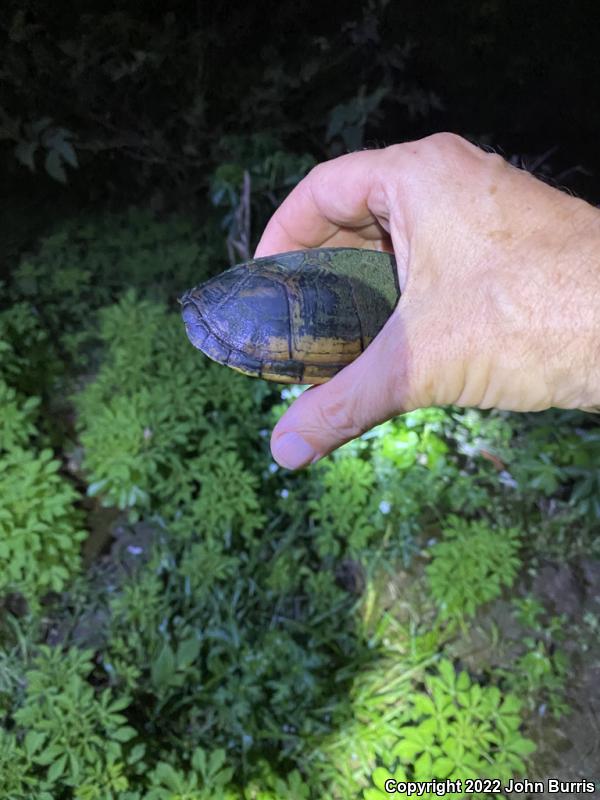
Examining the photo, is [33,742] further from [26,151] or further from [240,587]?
[26,151]

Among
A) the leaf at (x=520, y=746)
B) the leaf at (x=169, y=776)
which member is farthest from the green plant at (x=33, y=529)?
the leaf at (x=520, y=746)

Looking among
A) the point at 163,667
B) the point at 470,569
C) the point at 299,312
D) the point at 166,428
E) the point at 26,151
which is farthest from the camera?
the point at 26,151

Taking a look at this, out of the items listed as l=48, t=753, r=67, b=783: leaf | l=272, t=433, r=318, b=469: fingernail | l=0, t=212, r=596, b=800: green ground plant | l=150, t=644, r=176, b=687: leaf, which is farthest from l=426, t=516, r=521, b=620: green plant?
l=48, t=753, r=67, b=783: leaf

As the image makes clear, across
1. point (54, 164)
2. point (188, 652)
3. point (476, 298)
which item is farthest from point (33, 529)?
point (54, 164)

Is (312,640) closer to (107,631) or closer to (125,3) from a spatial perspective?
(107,631)

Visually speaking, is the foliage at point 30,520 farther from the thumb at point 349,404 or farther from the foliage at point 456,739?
the foliage at point 456,739
